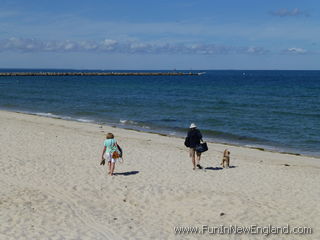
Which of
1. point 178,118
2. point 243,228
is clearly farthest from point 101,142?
point 178,118

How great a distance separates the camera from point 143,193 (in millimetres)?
11164

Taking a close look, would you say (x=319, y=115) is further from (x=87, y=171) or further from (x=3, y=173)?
(x=3, y=173)

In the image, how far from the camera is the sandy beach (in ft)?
28.5

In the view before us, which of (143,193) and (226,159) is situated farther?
(226,159)

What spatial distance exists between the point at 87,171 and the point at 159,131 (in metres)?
13.6

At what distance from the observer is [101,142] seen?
1970 centimetres

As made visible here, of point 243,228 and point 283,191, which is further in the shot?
point 283,191

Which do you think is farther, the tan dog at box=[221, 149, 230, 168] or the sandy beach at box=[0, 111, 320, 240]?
the tan dog at box=[221, 149, 230, 168]

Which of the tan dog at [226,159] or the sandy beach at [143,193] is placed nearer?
the sandy beach at [143,193]

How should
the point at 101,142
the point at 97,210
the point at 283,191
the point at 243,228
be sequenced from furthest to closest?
1. the point at 101,142
2. the point at 283,191
3. the point at 97,210
4. the point at 243,228

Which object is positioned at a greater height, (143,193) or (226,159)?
(226,159)

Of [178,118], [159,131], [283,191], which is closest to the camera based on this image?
[283,191]

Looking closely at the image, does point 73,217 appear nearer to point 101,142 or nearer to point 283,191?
point 283,191

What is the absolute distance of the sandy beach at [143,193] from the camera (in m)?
8.68
